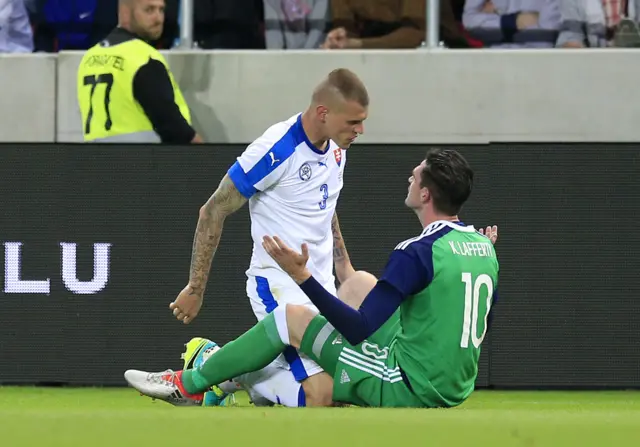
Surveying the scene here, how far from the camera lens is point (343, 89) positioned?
21.7 ft

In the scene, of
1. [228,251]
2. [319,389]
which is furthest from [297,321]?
[228,251]

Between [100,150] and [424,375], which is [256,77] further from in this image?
[424,375]

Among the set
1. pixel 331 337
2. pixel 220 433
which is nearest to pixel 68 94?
pixel 331 337

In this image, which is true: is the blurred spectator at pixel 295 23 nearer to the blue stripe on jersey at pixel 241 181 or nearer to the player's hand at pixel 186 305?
the blue stripe on jersey at pixel 241 181

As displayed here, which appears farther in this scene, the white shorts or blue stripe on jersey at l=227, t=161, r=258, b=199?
blue stripe on jersey at l=227, t=161, r=258, b=199

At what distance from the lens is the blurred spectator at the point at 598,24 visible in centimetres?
1052

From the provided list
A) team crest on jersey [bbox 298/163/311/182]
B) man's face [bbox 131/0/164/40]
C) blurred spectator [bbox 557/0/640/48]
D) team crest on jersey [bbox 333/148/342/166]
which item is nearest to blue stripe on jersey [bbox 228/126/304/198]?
team crest on jersey [bbox 298/163/311/182]

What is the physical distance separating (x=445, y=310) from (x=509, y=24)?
212 inches

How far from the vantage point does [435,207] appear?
231 inches

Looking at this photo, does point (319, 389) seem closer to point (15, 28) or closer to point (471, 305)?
point (471, 305)

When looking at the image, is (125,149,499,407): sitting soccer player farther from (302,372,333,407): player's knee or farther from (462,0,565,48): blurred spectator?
(462,0,565,48): blurred spectator

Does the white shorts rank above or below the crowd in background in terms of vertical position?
below

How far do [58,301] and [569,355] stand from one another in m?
3.27

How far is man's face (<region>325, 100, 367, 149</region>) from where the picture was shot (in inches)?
259
